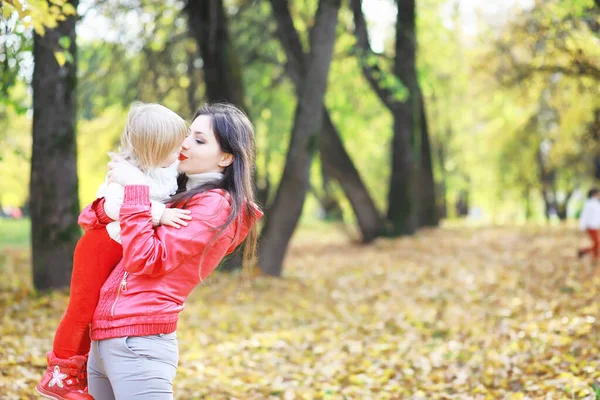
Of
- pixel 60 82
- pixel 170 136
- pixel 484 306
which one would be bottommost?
pixel 484 306

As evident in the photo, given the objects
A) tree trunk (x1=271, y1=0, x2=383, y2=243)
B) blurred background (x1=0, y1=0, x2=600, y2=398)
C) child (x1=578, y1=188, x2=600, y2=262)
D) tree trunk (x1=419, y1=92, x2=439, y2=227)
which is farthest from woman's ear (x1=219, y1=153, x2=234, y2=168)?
tree trunk (x1=419, y1=92, x2=439, y2=227)

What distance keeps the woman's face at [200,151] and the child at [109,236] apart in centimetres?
5

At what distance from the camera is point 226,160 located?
2.86m

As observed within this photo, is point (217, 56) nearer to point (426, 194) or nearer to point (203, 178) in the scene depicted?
point (203, 178)

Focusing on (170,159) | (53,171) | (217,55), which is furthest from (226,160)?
(217,55)

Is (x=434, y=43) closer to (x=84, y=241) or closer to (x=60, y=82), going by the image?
(x=60, y=82)

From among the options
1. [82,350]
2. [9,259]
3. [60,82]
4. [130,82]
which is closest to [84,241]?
[82,350]

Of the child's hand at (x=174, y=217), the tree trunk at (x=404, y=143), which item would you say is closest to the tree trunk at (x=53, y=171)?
the child's hand at (x=174, y=217)

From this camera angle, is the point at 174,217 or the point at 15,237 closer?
the point at 174,217

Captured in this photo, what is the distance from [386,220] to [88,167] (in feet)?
27.4

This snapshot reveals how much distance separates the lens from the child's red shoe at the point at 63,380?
9.02ft

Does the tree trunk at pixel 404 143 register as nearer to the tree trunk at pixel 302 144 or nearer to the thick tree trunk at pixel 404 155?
the thick tree trunk at pixel 404 155

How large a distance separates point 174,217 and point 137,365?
58 centimetres

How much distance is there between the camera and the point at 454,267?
42.2 feet
